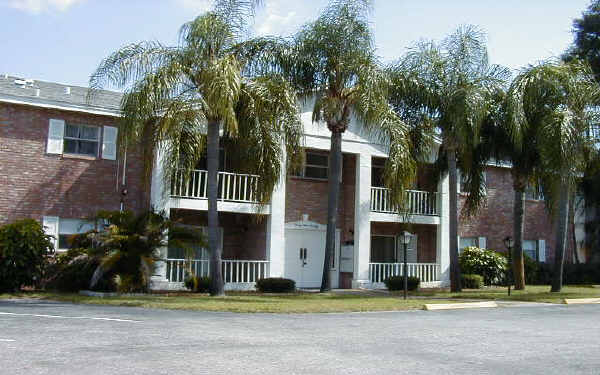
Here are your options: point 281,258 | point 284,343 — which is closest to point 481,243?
point 281,258

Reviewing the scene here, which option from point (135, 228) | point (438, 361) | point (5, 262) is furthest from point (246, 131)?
point (438, 361)

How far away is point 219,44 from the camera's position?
18.1m

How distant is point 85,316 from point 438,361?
268 inches

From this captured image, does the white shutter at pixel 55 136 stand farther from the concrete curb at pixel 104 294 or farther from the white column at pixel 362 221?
the white column at pixel 362 221

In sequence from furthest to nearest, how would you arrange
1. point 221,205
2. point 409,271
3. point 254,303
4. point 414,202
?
point 409,271 < point 414,202 < point 221,205 < point 254,303

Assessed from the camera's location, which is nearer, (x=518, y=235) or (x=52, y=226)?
(x=52, y=226)

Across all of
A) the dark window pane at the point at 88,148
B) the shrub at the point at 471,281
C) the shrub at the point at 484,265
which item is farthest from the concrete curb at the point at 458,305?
the dark window pane at the point at 88,148

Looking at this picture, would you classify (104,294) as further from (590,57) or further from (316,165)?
(590,57)

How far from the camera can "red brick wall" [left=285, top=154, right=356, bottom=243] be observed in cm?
2428

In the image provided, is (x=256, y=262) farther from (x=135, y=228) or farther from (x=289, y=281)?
(x=135, y=228)

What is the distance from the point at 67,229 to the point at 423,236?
13744 millimetres

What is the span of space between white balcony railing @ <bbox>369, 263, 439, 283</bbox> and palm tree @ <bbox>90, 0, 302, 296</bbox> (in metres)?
8.20

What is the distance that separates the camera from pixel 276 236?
890 inches

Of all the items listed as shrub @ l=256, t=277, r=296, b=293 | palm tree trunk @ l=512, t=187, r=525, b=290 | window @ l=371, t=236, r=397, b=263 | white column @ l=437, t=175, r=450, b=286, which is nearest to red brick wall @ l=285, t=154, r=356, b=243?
window @ l=371, t=236, r=397, b=263
